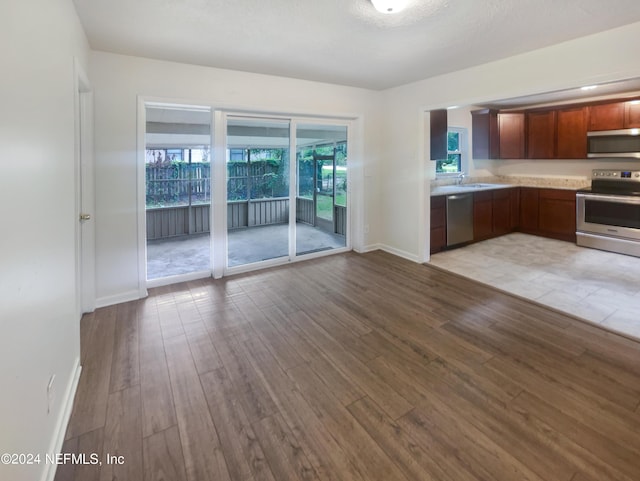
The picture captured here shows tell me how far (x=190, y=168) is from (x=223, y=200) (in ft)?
9.74

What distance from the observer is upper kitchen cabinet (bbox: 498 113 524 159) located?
6207mm

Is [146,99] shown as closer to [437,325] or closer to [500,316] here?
[437,325]

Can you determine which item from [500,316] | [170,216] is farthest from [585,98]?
[170,216]

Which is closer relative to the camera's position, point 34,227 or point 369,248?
point 34,227

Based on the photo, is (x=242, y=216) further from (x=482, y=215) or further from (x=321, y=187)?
(x=482, y=215)

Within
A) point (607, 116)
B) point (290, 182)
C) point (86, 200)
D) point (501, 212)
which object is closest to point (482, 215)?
point (501, 212)

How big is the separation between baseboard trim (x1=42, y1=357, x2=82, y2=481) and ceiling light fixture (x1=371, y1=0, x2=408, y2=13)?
122 inches

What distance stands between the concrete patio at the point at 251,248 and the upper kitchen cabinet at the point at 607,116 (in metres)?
4.45

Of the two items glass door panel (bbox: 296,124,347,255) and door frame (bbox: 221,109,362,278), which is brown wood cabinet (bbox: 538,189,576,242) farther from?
glass door panel (bbox: 296,124,347,255)

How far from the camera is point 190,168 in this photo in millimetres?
6520

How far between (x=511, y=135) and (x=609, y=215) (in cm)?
218

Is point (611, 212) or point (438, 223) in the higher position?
point (611, 212)

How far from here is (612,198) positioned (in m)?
4.97

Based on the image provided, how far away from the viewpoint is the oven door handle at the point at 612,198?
4.78 metres
